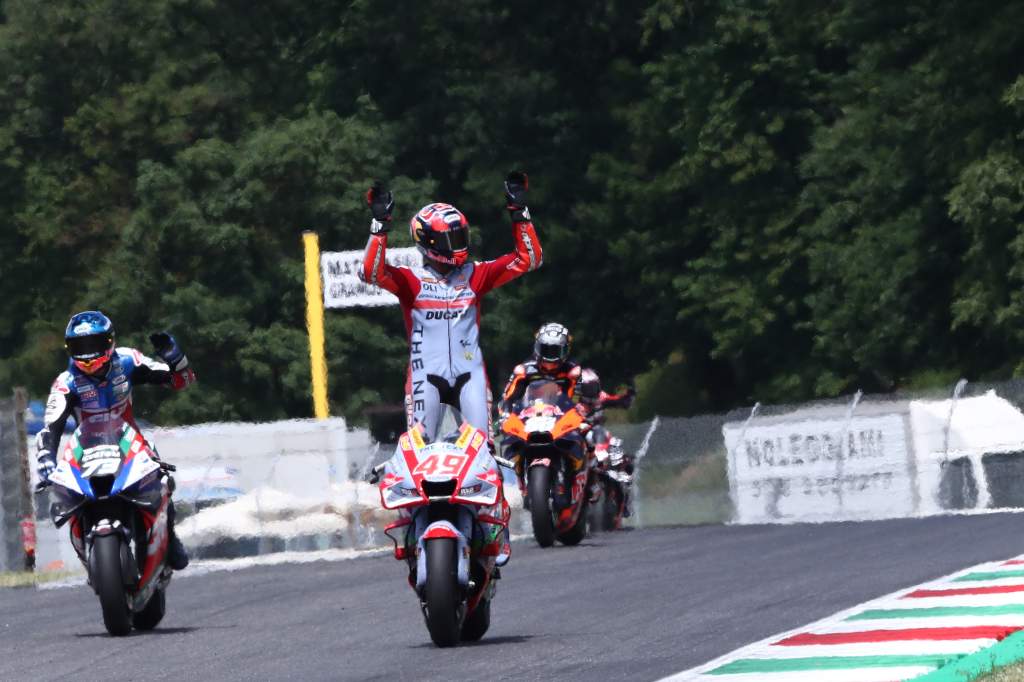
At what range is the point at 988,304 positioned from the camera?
41.2m

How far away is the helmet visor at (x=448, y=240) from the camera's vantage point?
1288 centimetres

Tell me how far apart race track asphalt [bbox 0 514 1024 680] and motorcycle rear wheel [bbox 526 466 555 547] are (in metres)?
0.28

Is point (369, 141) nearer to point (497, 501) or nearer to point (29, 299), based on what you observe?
point (29, 299)

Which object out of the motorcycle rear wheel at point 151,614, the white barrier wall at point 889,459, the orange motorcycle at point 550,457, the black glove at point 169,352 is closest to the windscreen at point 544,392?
the orange motorcycle at point 550,457

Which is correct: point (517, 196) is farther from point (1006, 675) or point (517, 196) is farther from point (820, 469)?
point (820, 469)

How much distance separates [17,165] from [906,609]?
4823cm

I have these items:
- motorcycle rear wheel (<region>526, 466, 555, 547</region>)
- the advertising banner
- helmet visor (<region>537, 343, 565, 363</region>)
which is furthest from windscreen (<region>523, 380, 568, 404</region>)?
the advertising banner

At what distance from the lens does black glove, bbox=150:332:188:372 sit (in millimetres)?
14844

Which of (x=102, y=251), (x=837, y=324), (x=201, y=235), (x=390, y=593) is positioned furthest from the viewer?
(x=102, y=251)

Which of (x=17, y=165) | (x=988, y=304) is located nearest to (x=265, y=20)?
(x=17, y=165)

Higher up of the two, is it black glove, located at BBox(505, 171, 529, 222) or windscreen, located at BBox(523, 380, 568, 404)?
black glove, located at BBox(505, 171, 529, 222)

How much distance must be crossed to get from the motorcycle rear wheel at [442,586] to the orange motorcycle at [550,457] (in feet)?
28.7

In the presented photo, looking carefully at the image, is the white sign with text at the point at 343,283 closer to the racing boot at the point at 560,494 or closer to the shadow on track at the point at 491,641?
the racing boot at the point at 560,494

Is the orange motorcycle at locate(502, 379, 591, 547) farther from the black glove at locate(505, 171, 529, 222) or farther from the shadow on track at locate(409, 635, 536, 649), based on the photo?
the shadow on track at locate(409, 635, 536, 649)
